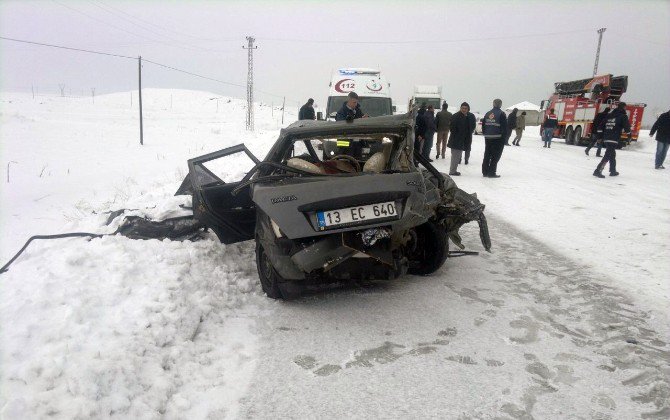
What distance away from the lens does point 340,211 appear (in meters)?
3.05

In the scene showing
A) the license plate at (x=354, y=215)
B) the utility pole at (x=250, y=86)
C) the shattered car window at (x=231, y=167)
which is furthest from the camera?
the utility pole at (x=250, y=86)

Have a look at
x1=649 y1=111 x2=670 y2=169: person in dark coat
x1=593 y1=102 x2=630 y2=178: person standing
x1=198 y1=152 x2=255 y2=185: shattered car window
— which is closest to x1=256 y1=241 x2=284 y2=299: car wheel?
x1=198 y1=152 x2=255 y2=185: shattered car window

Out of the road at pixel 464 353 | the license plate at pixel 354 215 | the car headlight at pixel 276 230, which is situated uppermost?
the license plate at pixel 354 215

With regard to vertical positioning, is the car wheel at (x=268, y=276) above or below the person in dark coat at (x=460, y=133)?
below

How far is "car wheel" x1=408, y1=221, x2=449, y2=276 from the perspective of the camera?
13.5 feet

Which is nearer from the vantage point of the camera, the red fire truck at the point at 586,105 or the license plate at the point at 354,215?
the license plate at the point at 354,215

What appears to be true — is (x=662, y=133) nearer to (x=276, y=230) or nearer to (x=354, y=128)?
(x=354, y=128)

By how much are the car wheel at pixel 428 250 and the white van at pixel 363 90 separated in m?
8.47

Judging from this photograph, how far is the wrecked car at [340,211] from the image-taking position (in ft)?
10.0

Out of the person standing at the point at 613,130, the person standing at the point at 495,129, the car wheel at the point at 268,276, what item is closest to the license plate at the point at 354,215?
the car wheel at the point at 268,276

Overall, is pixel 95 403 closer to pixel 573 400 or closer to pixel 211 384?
pixel 211 384

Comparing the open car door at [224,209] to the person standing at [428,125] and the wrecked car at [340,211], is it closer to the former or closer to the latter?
the wrecked car at [340,211]

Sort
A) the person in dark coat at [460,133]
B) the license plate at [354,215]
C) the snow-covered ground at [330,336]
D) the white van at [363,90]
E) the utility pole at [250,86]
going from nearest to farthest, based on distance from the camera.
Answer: the snow-covered ground at [330,336] → the license plate at [354,215] → the person in dark coat at [460,133] → the white van at [363,90] → the utility pole at [250,86]

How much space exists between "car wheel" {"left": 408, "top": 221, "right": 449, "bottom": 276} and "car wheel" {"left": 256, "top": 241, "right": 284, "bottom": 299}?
1345 millimetres
